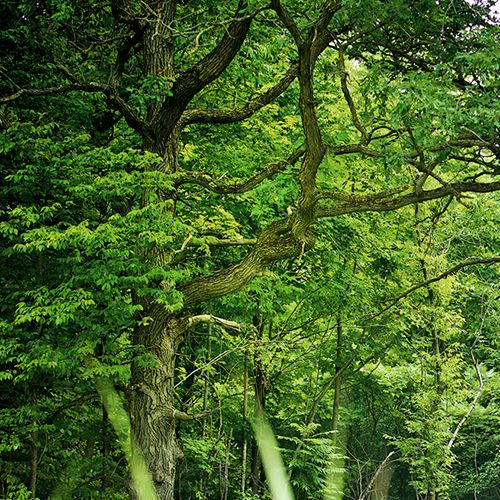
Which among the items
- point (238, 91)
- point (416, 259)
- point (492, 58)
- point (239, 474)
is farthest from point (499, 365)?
point (492, 58)

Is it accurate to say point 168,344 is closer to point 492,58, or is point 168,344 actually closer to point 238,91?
point 238,91

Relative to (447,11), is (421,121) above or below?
below

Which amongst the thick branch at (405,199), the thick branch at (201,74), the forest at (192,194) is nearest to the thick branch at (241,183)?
the forest at (192,194)

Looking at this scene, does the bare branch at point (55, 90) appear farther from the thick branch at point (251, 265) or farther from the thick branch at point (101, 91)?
the thick branch at point (251, 265)

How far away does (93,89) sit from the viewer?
864cm

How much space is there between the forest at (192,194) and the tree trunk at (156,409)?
2cm

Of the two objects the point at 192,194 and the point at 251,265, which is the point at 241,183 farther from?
the point at 192,194

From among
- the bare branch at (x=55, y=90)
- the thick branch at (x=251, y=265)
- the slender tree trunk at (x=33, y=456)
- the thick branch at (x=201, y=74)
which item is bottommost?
the slender tree trunk at (x=33, y=456)

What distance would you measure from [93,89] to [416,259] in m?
7.89

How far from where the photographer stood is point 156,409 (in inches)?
329

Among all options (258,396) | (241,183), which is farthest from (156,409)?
(258,396)

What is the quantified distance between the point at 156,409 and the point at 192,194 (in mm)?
3570

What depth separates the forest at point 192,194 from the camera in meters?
6.33

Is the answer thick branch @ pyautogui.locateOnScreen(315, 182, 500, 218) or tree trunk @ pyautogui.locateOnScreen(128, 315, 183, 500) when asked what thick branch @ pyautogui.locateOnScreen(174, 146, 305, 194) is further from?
tree trunk @ pyautogui.locateOnScreen(128, 315, 183, 500)
